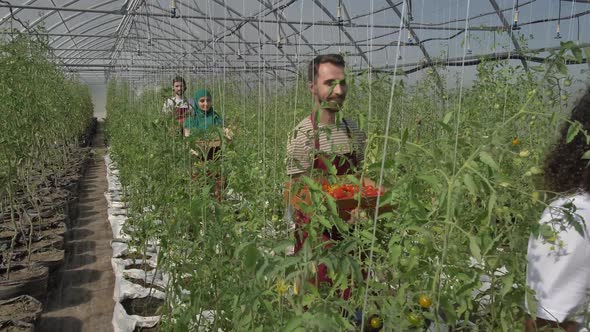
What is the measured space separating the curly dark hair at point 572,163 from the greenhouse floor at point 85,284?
2.85 meters

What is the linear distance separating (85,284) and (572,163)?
3567mm

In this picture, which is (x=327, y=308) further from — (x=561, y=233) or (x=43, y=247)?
(x=43, y=247)

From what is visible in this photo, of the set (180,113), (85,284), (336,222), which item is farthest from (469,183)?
(85,284)

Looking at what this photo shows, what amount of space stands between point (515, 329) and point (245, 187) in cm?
118

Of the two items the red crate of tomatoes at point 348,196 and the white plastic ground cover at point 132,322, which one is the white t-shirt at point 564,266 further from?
the white plastic ground cover at point 132,322

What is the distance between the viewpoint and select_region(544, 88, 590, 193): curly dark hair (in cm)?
113

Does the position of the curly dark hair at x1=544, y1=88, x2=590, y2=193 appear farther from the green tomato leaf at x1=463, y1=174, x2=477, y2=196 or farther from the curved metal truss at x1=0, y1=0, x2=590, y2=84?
the curved metal truss at x1=0, y1=0, x2=590, y2=84

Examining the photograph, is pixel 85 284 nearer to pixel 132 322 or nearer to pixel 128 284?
pixel 128 284

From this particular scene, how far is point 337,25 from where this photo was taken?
9.34 m

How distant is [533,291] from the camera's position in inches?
42.6

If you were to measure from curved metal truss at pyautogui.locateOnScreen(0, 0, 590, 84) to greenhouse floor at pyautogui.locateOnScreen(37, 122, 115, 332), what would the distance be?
5.83ft

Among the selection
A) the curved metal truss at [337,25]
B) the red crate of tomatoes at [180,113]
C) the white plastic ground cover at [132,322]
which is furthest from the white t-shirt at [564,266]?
the curved metal truss at [337,25]

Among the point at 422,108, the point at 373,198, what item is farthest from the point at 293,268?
the point at 422,108

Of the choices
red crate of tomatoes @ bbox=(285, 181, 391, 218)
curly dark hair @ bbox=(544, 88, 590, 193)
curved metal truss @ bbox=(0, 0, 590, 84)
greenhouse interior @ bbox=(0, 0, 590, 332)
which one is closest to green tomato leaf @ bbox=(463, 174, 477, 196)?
greenhouse interior @ bbox=(0, 0, 590, 332)
